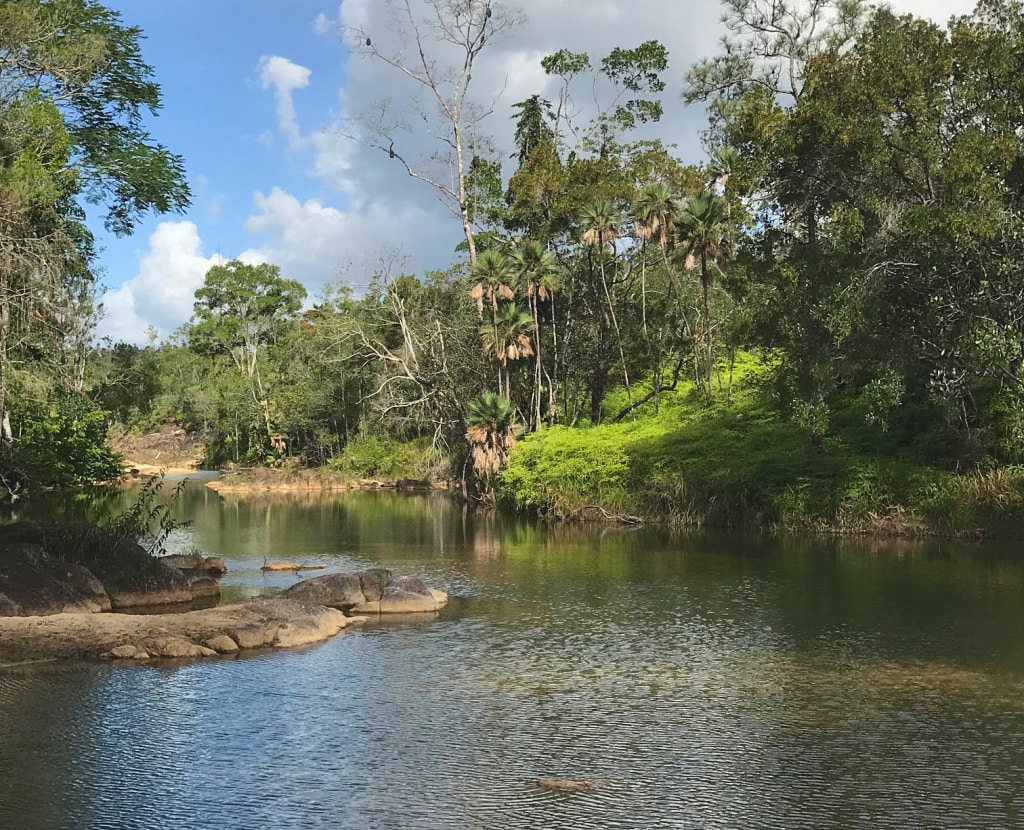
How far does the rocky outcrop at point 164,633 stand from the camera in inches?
452

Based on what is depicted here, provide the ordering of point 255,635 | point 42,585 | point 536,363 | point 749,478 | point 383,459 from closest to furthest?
point 255,635
point 42,585
point 749,478
point 536,363
point 383,459

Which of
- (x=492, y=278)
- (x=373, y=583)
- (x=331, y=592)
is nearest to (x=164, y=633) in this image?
(x=331, y=592)

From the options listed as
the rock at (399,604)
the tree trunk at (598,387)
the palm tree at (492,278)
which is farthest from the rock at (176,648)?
the tree trunk at (598,387)

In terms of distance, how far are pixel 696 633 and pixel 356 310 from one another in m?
42.4

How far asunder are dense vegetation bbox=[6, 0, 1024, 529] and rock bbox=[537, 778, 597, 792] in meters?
11.2

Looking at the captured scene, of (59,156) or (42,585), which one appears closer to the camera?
(42,585)

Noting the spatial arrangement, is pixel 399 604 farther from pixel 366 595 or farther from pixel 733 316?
pixel 733 316

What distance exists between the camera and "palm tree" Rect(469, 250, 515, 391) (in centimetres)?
3712

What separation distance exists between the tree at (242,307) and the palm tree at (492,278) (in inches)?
1358

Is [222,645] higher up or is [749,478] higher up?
[749,478]

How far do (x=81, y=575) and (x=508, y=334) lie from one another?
24824 mm

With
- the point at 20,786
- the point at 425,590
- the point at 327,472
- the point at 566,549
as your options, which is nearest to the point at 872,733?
the point at 20,786

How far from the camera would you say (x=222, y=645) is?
1195 cm

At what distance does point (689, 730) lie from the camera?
29.7 feet
